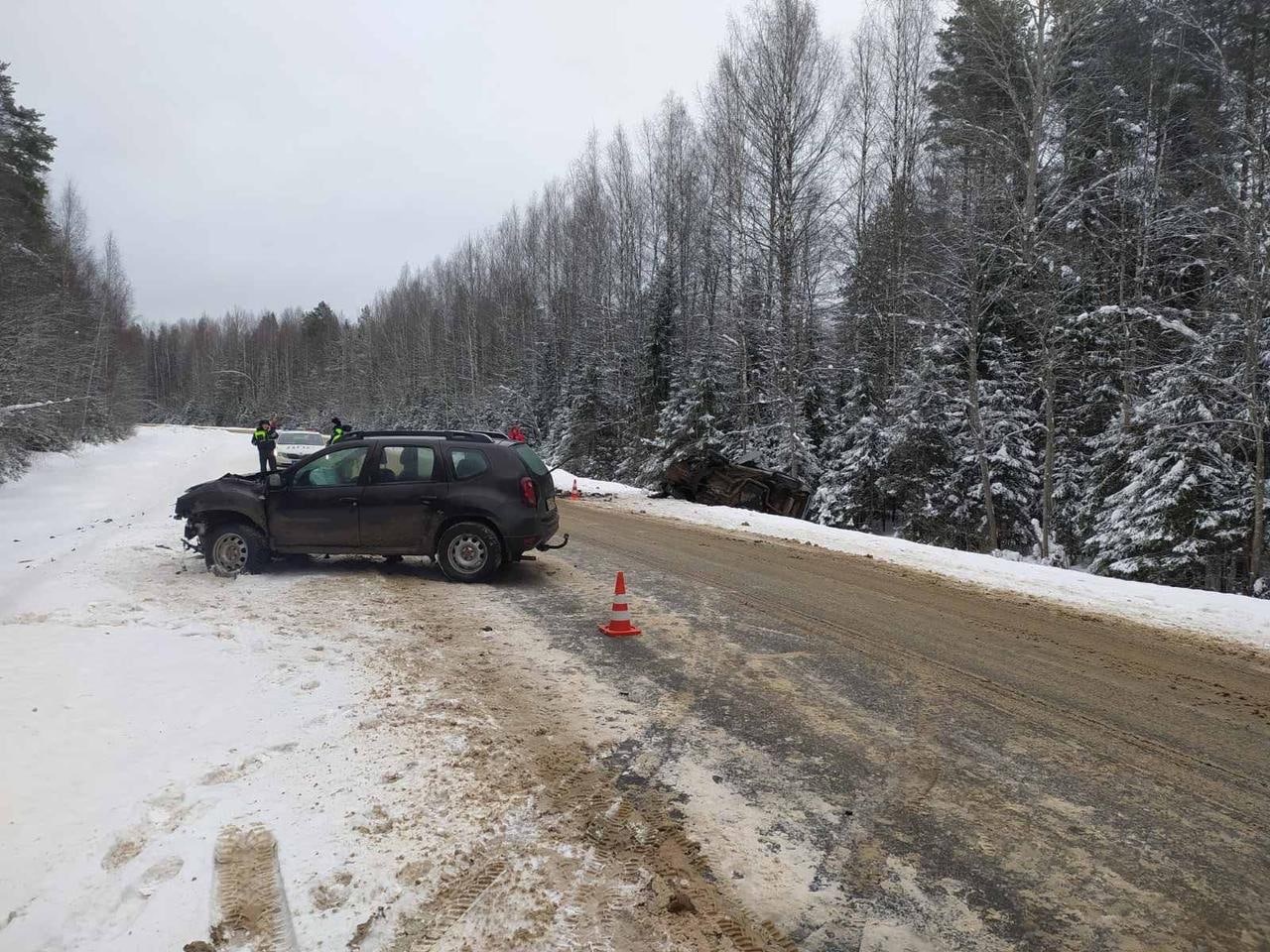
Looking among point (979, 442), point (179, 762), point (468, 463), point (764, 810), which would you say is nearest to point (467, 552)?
point (468, 463)

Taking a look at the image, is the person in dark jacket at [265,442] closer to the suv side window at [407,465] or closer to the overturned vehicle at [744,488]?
the overturned vehicle at [744,488]

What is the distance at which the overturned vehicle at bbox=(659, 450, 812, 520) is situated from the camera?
59.8 ft

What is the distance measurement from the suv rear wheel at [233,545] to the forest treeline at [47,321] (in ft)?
31.0

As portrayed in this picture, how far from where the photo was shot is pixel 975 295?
16625 mm

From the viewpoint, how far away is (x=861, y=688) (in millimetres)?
5027

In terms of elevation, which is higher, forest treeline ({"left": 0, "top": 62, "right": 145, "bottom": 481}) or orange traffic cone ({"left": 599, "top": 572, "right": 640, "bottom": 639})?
forest treeline ({"left": 0, "top": 62, "right": 145, "bottom": 481})

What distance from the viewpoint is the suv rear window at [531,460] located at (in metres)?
8.47

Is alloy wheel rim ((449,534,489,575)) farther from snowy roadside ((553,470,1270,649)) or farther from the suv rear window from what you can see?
snowy roadside ((553,470,1270,649))

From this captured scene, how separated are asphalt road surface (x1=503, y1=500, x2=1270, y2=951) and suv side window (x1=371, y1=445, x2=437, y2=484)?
199 cm

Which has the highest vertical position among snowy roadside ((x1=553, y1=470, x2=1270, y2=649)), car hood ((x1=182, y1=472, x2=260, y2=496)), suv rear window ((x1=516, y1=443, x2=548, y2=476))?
suv rear window ((x1=516, y1=443, x2=548, y2=476))

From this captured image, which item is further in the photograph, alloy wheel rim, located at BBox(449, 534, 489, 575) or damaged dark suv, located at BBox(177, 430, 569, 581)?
alloy wheel rim, located at BBox(449, 534, 489, 575)

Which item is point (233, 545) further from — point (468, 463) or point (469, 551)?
point (468, 463)

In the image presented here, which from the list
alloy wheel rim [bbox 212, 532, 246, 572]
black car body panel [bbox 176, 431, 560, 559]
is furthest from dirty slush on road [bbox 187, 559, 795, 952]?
alloy wheel rim [bbox 212, 532, 246, 572]

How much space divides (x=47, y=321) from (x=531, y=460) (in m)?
18.9
